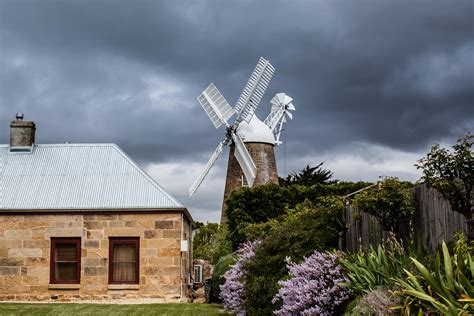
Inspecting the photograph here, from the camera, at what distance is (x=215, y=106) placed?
36.8m

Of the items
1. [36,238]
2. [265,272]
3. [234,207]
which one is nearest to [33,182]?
[36,238]

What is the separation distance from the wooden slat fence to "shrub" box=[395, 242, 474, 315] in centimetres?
226

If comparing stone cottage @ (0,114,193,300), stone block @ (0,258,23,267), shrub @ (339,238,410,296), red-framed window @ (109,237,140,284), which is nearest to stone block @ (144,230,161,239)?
stone cottage @ (0,114,193,300)

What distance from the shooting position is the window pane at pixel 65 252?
21469 mm

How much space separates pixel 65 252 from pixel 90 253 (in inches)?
35.2

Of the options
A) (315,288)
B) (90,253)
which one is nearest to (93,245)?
(90,253)

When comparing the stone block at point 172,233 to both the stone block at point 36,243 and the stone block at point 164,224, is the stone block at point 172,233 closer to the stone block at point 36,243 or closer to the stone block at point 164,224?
the stone block at point 164,224

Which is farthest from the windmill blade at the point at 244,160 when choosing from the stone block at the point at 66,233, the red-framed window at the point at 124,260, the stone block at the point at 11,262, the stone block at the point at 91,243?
the stone block at the point at 11,262

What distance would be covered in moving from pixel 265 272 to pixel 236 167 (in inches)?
909

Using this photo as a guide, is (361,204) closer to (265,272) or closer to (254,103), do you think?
(265,272)

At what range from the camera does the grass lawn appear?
16942 millimetres

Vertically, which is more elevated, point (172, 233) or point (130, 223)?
point (130, 223)

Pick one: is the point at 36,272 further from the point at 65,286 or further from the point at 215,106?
the point at 215,106

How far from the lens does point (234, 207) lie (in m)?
26.0
